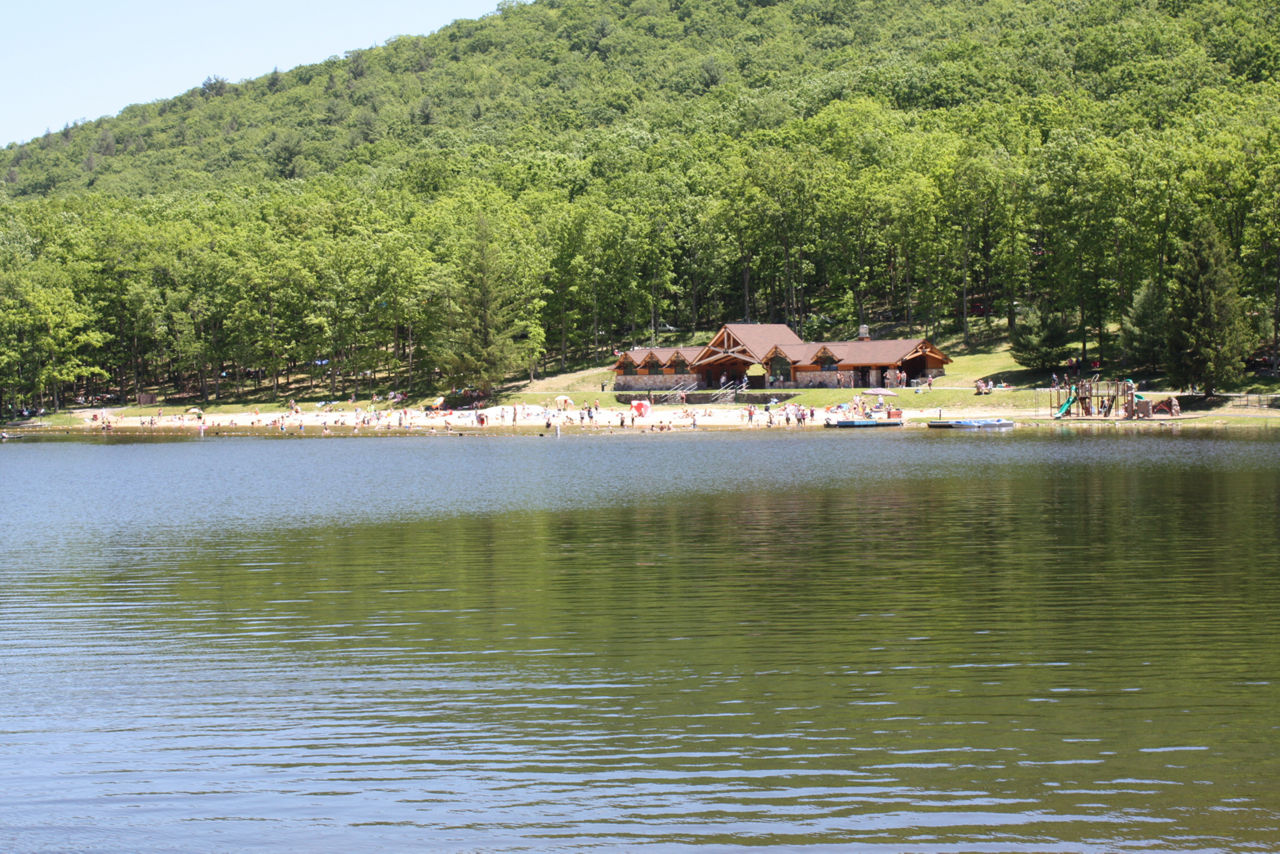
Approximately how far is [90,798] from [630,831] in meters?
5.45

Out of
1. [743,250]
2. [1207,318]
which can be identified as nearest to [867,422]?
[1207,318]

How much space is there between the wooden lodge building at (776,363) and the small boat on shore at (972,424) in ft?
37.6

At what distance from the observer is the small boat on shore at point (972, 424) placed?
66.1 m

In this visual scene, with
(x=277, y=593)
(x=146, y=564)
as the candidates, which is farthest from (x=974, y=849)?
(x=146, y=564)

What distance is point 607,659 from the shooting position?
15.7 meters

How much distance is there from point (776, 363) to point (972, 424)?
2109 cm

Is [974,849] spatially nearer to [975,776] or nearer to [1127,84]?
[975,776]

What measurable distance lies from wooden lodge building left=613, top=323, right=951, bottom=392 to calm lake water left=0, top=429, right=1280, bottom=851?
46911 mm

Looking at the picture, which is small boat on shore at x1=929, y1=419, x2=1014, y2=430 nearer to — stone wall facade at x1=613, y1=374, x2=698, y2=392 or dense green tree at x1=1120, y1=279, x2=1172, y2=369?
Result: dense green tree at x1=1120, y1=279, x2=1172, y2=369

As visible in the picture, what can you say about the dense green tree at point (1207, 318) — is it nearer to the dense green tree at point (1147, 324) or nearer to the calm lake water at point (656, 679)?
the dense green tree at point (1147, 324)

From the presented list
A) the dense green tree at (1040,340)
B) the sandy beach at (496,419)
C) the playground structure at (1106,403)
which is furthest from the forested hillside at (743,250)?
the sandy beach at (496,419)

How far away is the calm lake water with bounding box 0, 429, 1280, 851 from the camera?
32.8 feet

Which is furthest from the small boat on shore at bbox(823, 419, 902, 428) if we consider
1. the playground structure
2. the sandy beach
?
the playground structure

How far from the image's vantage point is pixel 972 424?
66625mm
